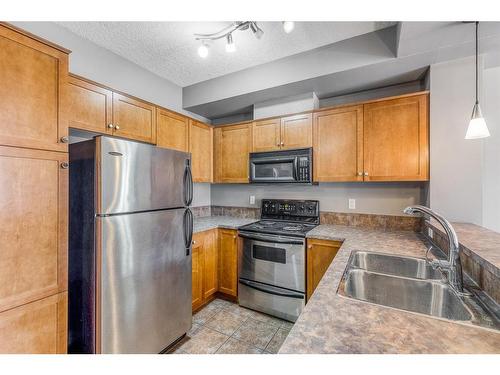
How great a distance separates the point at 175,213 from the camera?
191 centimetres

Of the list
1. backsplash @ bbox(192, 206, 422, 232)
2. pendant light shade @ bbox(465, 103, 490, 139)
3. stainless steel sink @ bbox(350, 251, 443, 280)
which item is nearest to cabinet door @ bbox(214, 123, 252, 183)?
backsplash @ bbox(192, 206, 422, 232)

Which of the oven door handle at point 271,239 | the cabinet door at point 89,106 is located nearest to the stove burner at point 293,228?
the oven door handle at point 271,239

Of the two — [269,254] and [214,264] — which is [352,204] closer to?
[269,254]

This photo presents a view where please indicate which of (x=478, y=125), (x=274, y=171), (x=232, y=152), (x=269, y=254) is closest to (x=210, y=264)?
(x=269, y=254)

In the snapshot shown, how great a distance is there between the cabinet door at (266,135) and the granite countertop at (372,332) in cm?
196

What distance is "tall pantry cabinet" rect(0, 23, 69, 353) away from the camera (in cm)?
114

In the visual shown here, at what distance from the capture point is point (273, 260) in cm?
231

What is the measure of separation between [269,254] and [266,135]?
4.54 ft

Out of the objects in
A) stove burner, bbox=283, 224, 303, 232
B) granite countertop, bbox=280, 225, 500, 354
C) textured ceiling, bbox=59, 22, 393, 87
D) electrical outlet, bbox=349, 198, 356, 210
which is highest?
textured ceiling, bbox=59, 22, 393, 87

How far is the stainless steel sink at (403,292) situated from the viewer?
110 cm

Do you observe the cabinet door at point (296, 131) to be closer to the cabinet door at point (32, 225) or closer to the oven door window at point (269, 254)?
the oven door window at point (269, 254)

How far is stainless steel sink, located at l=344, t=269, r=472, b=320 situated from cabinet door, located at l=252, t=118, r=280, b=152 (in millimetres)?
1735

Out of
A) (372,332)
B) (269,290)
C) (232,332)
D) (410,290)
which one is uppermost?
(372,332)

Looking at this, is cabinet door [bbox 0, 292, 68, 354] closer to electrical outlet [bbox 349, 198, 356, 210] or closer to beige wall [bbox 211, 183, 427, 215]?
beige wall [bbox 211, 183, 427, 215]
